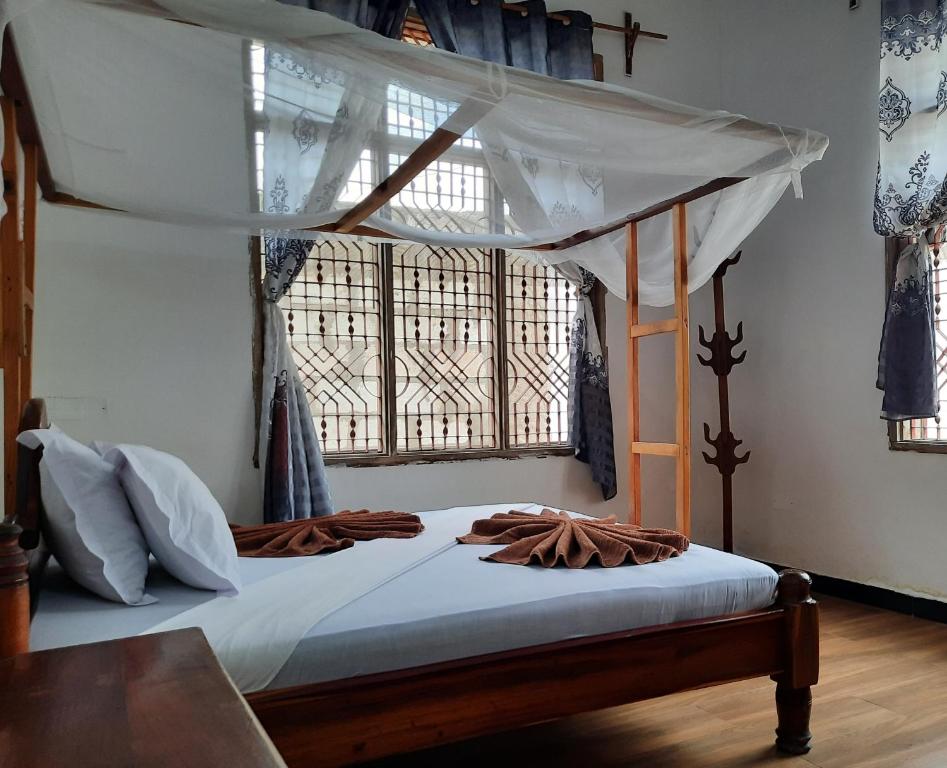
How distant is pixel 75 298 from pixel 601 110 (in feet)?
8.08

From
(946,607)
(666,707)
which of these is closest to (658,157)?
(666,707)

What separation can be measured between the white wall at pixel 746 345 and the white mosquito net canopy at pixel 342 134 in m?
0.72

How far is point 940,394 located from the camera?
11.6 feet

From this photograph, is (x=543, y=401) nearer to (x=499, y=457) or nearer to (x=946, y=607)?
(x=499, y=457)

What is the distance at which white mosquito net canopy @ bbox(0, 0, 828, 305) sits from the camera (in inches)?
73.2

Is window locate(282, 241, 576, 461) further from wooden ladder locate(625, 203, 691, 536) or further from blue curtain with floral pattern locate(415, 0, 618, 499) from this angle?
wooden ladder locate(625, 203, 691, 536)

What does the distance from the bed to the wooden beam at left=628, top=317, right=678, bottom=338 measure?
115cm

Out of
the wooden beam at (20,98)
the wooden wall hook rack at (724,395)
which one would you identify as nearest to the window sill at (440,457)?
the wooden wall hook rack at (724,395)

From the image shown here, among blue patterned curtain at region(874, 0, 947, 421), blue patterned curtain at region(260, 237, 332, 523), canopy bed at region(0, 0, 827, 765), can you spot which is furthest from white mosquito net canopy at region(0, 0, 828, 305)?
blue patterned curtain at region(874, 0, 947, 421)

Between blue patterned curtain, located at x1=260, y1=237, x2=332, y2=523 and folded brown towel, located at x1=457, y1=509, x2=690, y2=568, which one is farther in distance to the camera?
blue patterned curtain, located at x1=260, y1=237, x2=332, y2=523

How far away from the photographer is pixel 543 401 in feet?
14.4

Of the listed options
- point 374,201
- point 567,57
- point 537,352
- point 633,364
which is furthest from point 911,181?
point 374,201

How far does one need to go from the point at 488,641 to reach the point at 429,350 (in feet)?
7.78

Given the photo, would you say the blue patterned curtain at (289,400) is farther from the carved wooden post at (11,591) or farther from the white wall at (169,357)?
the carved wooden post at (11,591)
